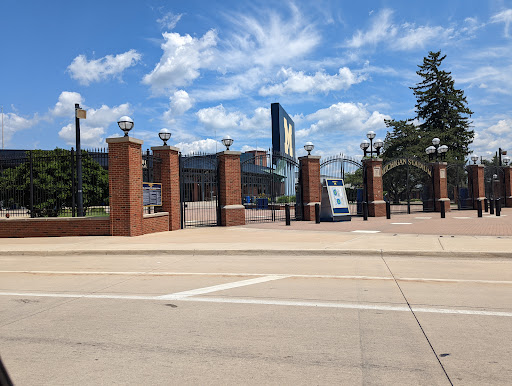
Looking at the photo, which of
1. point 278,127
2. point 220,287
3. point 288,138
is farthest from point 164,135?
point 288,138

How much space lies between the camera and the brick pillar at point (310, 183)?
22422 millimetres

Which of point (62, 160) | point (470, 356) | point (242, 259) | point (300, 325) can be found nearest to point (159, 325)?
point (300, 325)

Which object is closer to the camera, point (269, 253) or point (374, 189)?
point (269, 253)

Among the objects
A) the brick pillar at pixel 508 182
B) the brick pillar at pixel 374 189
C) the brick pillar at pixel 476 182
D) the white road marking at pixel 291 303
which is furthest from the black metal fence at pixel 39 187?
the brick pillar at pixel 508 182

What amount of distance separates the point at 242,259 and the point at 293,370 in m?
6.92

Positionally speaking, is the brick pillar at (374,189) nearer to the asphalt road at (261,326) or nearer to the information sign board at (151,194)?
the information sign board at (151,194)

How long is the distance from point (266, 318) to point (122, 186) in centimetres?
1109

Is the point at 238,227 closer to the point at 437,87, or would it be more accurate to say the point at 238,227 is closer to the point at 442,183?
the point at 442,183

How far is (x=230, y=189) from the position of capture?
64.3 ft

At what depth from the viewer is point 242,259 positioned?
10.7 meters

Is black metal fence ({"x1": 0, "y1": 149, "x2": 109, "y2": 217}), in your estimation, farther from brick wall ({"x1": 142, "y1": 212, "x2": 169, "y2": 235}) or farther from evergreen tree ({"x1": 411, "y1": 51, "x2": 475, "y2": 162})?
evergreen tree ({"x1": 411, "y1": 51, "x2": 475, "y2": 162})

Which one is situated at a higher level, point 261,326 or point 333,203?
point 333,203

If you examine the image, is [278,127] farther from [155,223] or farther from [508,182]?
[155,223]

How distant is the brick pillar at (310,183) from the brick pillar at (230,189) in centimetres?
422
